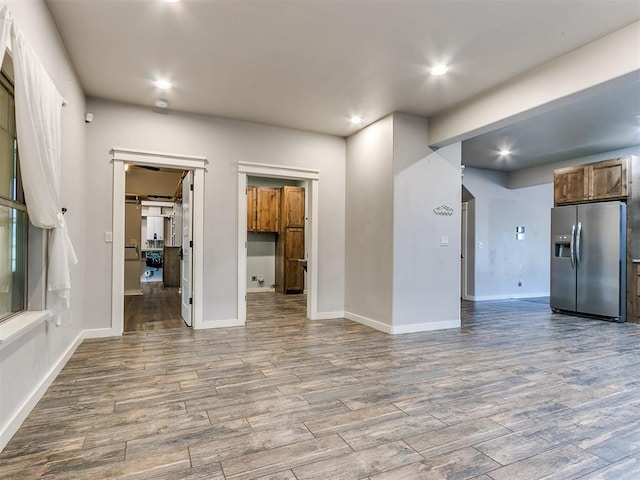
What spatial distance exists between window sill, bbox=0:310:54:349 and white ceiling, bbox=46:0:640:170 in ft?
7.15

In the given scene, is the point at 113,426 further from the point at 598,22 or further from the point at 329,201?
the point at 598,22

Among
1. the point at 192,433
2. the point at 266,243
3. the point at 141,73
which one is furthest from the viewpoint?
the point at 266,243

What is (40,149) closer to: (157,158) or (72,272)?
(72,272)

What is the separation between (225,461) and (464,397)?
5.67 ft

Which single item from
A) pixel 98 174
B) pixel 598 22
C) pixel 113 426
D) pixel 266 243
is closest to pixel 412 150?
pixel 598 22

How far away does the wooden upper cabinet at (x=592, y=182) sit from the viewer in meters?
5.48

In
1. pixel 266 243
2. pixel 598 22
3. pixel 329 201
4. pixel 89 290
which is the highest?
pixel 598 22

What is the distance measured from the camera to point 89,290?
418 centimetres

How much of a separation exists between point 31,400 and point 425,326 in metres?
4.00

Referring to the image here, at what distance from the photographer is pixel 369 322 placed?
193 inches

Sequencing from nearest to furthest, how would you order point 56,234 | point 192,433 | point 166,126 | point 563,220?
point 192,433 < point 56,234 < point 166,126 < point 563,220

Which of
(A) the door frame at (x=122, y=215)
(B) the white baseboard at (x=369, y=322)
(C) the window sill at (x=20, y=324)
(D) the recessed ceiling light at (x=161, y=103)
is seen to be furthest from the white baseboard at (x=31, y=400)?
(B) the white baseboard at (x=369, y=322)

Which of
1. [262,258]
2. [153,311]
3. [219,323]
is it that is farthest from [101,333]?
[262,258]

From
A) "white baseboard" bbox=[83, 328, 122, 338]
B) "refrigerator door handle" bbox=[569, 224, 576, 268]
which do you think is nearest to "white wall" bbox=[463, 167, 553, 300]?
"refrigerator door handle" bbox=[569, 224, 576, 268]
